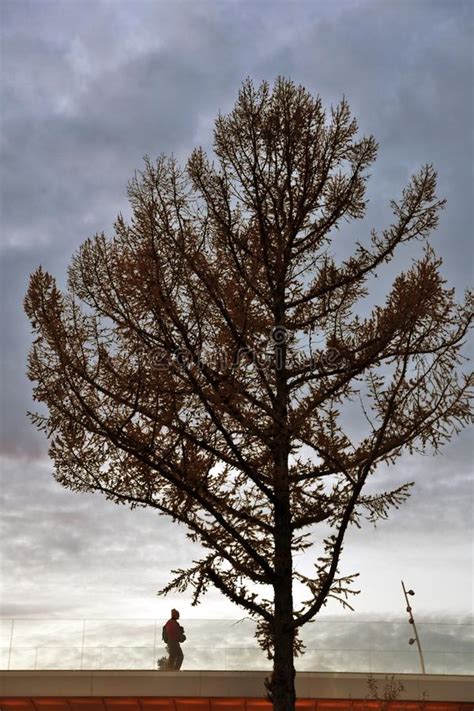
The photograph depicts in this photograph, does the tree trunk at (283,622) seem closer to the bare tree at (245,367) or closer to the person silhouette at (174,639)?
the bare tree at (245,367)

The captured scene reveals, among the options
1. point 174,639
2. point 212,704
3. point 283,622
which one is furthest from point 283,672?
point 174,639

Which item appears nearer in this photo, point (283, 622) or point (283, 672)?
point (283, 672)

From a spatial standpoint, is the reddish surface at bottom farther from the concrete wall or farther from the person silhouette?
the person silhouette

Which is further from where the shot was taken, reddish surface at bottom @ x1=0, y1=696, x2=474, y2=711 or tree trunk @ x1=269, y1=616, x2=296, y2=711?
reddish surface at bottom @ x1=0, y1=696, x2=474, y2=711

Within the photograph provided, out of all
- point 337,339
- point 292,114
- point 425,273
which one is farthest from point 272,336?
point 292,114

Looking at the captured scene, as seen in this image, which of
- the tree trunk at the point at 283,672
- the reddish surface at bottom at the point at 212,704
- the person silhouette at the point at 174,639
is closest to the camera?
the tree trunk at the point at 283,672

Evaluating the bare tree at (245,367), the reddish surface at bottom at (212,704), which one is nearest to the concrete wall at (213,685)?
the reddish surface at bottom at (212,704)

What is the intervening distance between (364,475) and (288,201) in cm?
410

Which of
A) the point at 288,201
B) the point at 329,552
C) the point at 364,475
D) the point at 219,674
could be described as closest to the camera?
the point at 364,475

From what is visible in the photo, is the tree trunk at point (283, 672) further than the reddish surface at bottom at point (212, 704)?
No

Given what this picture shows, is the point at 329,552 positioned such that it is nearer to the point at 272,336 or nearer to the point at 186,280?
the point at 272,336

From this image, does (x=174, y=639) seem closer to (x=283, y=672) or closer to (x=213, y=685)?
(x=213, y=685)

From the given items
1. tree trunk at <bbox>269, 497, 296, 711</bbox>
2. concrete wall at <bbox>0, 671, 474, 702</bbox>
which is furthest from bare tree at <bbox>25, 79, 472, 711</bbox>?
concrete wall at <bbox>0, 671, 474, 702</bbox>

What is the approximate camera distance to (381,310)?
9.84m
